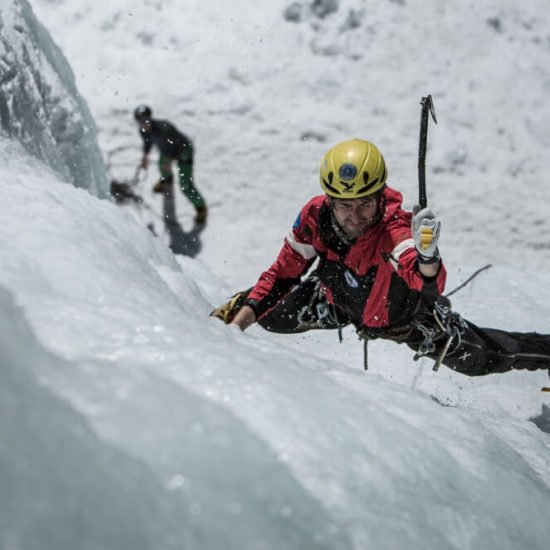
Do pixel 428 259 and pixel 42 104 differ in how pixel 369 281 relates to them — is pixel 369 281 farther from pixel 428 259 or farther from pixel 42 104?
pixel 42 104

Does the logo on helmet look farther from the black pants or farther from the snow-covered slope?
the snow-covered slope

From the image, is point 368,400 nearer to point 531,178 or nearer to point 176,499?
point 176,499

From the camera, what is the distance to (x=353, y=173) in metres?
3.16

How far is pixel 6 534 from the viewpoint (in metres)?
1.03

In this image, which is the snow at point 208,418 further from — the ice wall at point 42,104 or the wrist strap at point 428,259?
the wrist strap at point 428,259

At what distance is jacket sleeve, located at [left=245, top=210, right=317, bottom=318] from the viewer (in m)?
3.53

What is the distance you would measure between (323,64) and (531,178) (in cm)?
342

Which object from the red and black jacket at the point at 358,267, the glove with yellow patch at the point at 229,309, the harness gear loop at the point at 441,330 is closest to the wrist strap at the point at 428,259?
the red and black jacket at the point at 358,267

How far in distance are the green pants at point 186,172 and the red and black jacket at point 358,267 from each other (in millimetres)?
4324

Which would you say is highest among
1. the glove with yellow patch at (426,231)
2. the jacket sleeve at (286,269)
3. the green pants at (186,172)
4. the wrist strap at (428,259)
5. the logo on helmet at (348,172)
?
the logo on helmet at (348,172)

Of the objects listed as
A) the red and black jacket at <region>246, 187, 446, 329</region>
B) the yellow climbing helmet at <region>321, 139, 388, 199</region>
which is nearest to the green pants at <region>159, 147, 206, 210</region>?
the red and black jacket at <region>246, 187, 446, 329</region>

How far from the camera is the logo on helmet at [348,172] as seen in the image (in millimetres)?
3166

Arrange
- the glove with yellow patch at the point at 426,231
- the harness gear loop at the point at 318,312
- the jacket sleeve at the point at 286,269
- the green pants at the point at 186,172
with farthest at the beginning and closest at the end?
the green pants at the point at 186,172 → the harness gear loop at the point at 318,312 → the jacket sleeve at the point at 286,269 → the glove with yellow patch at the point at 426,231

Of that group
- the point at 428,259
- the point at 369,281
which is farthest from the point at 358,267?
the point at 428,259
